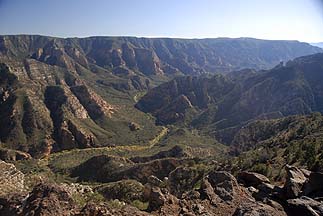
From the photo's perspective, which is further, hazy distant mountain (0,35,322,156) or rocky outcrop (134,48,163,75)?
rocky outcrop (134,48,163,75)

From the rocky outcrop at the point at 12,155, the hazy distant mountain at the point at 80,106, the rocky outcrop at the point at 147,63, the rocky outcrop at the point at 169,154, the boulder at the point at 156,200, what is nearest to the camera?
the boulder at the point at 156,200

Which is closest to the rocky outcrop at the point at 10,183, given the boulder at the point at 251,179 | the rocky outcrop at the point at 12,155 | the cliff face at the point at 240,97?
the boulder at the point at 251,179

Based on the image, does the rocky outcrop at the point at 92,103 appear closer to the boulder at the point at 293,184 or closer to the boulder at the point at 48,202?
the boulder at the point at 293,184

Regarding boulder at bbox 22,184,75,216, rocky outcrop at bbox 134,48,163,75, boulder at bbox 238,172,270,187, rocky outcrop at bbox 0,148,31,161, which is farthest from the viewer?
rocky outcrop at bbox 134,48,163,75

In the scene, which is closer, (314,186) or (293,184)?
(314,186)

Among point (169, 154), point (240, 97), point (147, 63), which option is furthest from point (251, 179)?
point (147, 63)

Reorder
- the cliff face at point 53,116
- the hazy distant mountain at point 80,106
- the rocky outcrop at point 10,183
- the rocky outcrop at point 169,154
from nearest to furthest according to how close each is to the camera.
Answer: the rocky outcrop at point 10,183
the rocky outcrop at point 169,154
the cliff face at point 53,116
the hazy distant mountain at point 80,106

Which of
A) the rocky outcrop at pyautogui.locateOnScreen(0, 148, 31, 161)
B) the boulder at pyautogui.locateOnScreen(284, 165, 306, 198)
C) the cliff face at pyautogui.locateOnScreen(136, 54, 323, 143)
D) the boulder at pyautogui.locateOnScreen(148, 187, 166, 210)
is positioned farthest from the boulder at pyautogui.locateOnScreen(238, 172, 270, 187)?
the cliff face at pyautogui.locateOnScreen(136, 54, 323, 143)

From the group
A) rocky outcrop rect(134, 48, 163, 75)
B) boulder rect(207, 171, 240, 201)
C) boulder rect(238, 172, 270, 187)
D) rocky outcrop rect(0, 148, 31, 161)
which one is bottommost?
rocky outcrop rect(0, 148, 31, 161)

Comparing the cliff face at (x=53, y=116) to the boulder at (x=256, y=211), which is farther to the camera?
the cliff face at (x=53, y=116)

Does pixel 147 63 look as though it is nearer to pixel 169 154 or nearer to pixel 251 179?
pixel 169 154

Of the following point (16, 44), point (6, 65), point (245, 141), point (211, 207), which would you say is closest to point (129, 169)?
point (245, 141)

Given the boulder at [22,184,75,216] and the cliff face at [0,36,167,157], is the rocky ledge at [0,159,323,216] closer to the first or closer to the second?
the boulder at [22,184,75,216]

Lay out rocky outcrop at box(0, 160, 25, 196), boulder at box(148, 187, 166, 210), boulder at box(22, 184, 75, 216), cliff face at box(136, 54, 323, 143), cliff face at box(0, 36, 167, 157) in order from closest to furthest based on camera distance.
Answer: boulder at box(22, 184, 75, 216), boulder at box(148, 187, 166, 210), rocky outcrop at box(0, 160, 25, 196), cliff face at box(0, 36, 167, 157), cliff face at box(136, 54, 323, 143)
